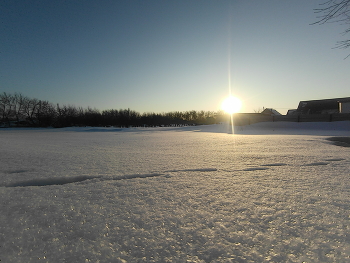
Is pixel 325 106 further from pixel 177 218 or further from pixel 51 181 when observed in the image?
pixel 51 181

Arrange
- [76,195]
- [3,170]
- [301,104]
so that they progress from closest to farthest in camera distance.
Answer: [76,195] → [3,170] → [301,104]

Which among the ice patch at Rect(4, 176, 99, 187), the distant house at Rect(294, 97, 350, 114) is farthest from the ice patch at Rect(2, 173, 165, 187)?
the distant house at Rect(294, 97, 350, 114)

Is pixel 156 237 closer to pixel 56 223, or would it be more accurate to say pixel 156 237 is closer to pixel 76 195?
pixel 56 223

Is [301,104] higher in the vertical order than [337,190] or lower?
higher

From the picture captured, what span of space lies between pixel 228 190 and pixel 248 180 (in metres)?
0.49

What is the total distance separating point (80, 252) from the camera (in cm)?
110

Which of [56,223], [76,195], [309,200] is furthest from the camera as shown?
[76,195]

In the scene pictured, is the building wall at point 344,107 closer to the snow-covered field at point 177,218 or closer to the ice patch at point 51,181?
the snow-covered field at point 177,218

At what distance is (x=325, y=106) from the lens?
27.7 metres

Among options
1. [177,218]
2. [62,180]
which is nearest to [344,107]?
[177,218]

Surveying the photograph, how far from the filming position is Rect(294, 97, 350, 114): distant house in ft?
80.0

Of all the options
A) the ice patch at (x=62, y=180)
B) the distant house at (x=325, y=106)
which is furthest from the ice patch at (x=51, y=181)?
the distant house at (x=325, y=106)

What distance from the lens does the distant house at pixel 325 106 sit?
2438 cm

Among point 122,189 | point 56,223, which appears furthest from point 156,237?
point 122,189
